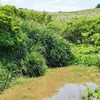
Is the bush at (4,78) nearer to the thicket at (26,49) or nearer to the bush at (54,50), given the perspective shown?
the thicket at (26,49)

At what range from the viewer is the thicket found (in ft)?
38.3

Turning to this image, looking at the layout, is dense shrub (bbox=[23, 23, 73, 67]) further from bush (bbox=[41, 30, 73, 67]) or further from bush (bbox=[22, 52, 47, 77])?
bush (bbox=[22, 52, 47, 77])

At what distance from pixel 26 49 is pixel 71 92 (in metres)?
3.89

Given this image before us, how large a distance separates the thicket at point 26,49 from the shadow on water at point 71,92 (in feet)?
6.88

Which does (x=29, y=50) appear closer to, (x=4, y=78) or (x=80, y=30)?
(x=4, y=78)

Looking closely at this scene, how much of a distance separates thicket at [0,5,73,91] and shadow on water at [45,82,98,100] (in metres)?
2.10

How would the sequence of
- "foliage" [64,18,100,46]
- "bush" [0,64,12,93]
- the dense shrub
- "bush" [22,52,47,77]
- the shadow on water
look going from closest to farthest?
the shadow on water
"bush" [0,64,12,93]
"bush" [22,52,47,77]
the dense shrub
"foliage" [64,18,100,46]

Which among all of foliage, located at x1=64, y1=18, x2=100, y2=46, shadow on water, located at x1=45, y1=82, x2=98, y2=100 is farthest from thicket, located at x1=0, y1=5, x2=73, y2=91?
foliage, located at x1=64, y1=18, x2=100, y2=46

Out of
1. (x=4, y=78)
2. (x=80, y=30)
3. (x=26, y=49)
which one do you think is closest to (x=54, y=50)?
(x=26, y=49)

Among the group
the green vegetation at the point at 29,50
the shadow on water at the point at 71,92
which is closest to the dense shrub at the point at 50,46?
the green vegetation at the point at 29,50

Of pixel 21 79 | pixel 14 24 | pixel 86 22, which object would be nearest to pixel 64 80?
pixel 21 79

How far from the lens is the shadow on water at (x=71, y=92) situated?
30.6 ft

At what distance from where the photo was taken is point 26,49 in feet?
42.5

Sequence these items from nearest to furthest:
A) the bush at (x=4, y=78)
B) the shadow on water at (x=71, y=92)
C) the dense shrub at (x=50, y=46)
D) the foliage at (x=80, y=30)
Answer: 1. the shadow on water at (x=71, y=92)
2. the bush at (x=4, y=78)
3. the dense shrub at (x=50, y=46)
4. the foliage at (x=80, y=30)
